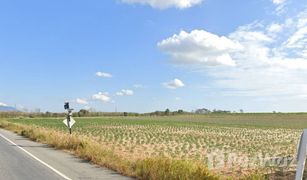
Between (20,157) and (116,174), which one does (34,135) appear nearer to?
(20,157)

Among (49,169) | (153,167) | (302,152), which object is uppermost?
(302,152)

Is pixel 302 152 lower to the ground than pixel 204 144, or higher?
higher

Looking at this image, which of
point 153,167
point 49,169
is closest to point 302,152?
point 153,167

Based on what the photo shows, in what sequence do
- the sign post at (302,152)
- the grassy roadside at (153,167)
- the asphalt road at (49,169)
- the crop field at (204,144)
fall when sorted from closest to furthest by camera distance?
the sign post at (302,152) → the grassy roadside at (153,167) → the asphalt road at (49,169) → the crop field at (204,144)

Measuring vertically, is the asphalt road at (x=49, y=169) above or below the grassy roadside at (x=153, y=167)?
below

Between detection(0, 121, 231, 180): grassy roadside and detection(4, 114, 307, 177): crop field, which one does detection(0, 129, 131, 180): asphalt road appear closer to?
detection(0, 121, 231, 180): grassy roadside

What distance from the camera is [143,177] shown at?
13953mm

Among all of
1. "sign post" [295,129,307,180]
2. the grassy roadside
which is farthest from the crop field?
"sign post" [295,129,307,180]

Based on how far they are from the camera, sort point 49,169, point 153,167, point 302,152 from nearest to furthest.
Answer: point 302,152, point 153,167, point 49,169

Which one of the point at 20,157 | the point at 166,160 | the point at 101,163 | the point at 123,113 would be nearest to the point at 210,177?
the point at 166,160

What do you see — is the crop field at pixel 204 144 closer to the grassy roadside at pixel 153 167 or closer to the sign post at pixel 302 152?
the grassy roadside at pixel 153 167

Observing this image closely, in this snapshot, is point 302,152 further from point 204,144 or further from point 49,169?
point 204,144

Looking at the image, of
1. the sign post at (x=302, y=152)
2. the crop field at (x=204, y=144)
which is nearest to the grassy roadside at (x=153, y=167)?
the crop field at (x=204, y=144)

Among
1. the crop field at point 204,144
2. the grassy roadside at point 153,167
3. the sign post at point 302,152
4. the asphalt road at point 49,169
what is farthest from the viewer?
the crop field at point 204,144
